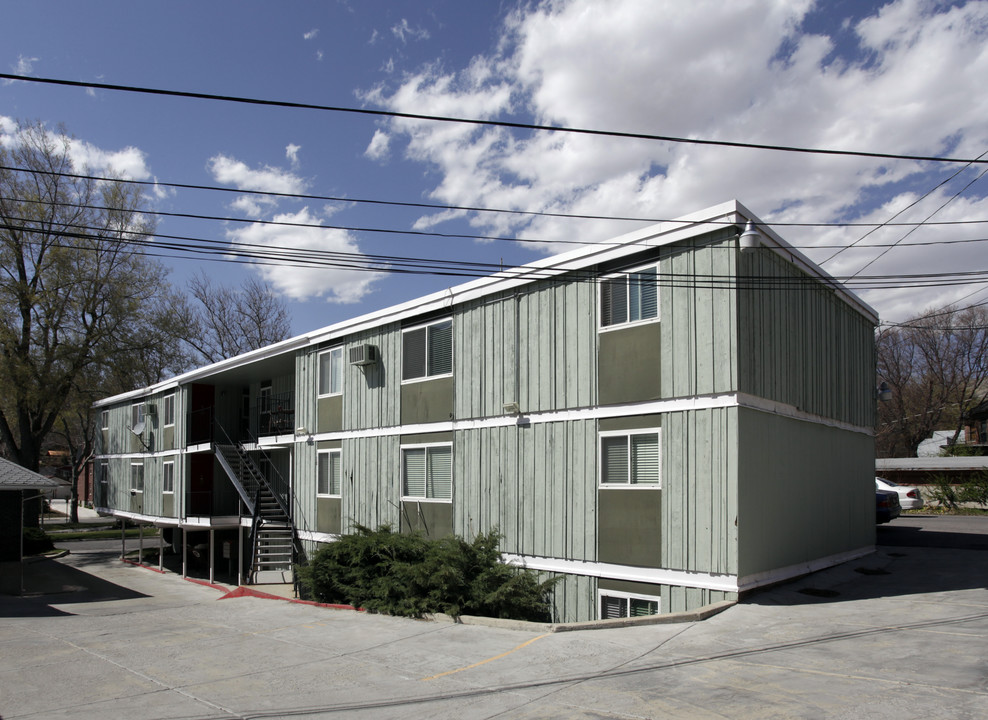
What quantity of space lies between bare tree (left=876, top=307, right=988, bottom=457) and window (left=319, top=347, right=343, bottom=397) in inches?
1608

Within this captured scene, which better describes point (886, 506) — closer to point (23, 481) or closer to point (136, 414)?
point (23, 481)

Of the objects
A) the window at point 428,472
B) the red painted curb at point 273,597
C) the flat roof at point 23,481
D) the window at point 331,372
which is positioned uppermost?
the window at point 331,372

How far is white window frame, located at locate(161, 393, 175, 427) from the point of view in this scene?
27422 millimetres

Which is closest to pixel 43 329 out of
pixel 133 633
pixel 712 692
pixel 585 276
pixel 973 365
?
pixel 133 633

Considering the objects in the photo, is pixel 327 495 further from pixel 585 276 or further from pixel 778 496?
pixel 778 496

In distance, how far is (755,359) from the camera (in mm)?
11484

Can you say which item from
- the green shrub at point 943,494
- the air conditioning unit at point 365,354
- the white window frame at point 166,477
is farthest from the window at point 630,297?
the green shrub at point 943,494

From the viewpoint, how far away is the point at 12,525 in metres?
23.4

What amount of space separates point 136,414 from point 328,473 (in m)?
15.3

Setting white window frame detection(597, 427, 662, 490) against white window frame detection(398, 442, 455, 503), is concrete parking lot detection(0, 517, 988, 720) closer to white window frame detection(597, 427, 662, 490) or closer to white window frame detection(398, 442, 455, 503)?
white window frame detection(597, 427, 662, 490)

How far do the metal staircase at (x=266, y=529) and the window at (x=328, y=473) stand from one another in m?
1.88

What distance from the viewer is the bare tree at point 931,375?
162 ft

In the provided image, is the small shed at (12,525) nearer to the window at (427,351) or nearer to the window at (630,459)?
the window at (427,351)

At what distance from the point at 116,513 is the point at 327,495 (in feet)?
59.1
